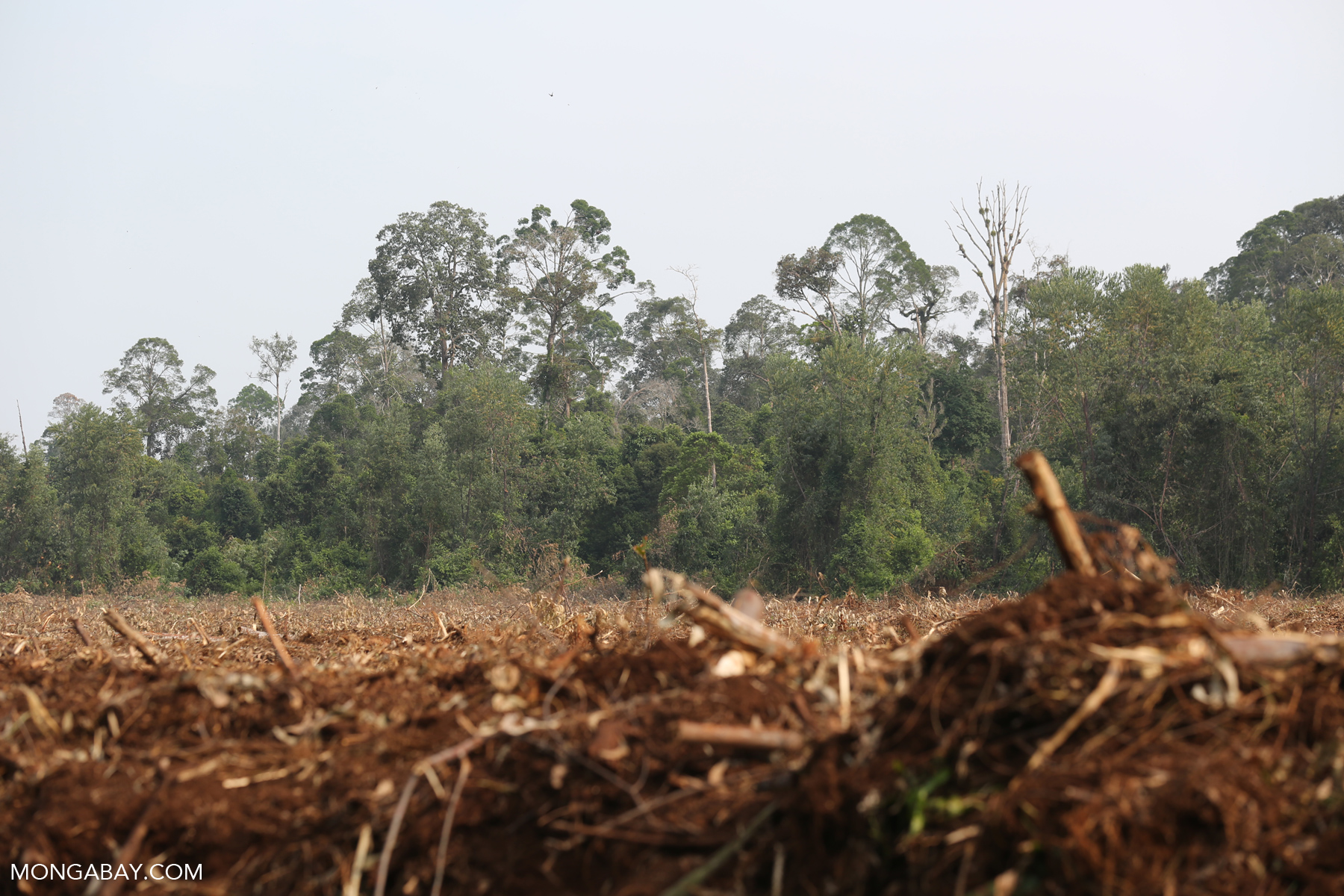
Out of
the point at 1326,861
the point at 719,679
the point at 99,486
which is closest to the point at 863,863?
the point at 719,679

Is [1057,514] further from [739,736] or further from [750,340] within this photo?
[750,340]

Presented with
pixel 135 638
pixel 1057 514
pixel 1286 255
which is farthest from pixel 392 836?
pixel 1286 255

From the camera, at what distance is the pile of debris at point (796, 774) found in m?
1.35

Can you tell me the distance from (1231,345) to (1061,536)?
24238 mm

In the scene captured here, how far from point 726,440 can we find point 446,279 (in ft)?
57.0

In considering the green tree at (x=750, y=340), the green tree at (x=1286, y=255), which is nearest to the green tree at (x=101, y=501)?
A: the green tree at (x=750, y=340)

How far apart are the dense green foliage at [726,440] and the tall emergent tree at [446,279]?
0.15 meters

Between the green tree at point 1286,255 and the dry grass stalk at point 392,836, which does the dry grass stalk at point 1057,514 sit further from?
the green tree at point 1286,255

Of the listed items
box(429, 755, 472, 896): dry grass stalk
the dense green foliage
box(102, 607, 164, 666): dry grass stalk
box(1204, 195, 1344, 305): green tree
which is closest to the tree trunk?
the dense green foliage

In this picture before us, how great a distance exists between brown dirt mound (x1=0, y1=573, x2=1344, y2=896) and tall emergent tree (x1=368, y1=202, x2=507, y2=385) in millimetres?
43635

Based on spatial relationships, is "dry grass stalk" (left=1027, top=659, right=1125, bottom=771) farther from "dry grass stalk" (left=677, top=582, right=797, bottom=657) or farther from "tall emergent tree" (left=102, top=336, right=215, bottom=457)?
"tall emergent tree" (left=102, top=336, right=215, bottom=457)

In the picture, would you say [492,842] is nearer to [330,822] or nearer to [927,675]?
[330,822]

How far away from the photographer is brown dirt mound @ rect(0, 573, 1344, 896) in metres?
1.35

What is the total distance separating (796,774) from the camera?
60.2 inches
